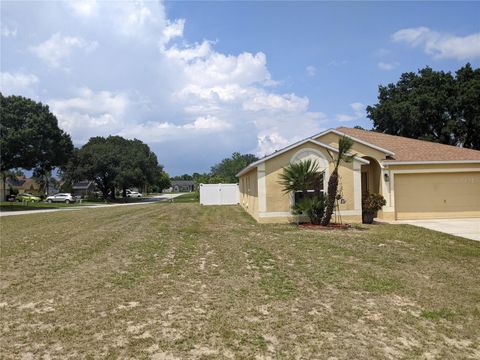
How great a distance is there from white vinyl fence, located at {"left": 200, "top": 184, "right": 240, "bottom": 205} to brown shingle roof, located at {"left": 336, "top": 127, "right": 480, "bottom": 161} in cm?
1570

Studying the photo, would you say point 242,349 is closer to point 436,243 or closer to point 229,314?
point 229,314

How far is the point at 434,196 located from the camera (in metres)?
17.8

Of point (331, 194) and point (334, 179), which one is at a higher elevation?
point (334, 179)

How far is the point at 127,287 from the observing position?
6.68m

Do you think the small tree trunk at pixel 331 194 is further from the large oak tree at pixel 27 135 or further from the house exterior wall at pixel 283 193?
the large oak tree at pixel 27 135

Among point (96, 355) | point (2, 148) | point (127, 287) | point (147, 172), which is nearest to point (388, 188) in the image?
point (127, 287)

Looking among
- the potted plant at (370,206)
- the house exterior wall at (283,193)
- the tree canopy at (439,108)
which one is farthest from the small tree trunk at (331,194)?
the tree canopy at (439,108)

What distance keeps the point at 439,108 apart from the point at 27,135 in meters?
36.8

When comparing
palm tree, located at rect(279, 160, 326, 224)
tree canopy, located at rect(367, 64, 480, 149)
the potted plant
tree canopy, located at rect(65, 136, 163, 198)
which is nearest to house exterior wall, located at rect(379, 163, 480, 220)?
the potted plant

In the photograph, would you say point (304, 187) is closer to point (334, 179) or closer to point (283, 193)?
point (334, 179)

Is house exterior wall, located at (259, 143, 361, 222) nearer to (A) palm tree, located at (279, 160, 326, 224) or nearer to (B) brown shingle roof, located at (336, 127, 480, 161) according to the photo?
(A) palm tree, located at (279, 160, 326, 224)

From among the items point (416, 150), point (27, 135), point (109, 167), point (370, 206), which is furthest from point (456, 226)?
point (109, 167)

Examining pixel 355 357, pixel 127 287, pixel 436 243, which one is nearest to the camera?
pixel 355 357

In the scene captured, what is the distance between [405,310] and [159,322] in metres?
3.45
